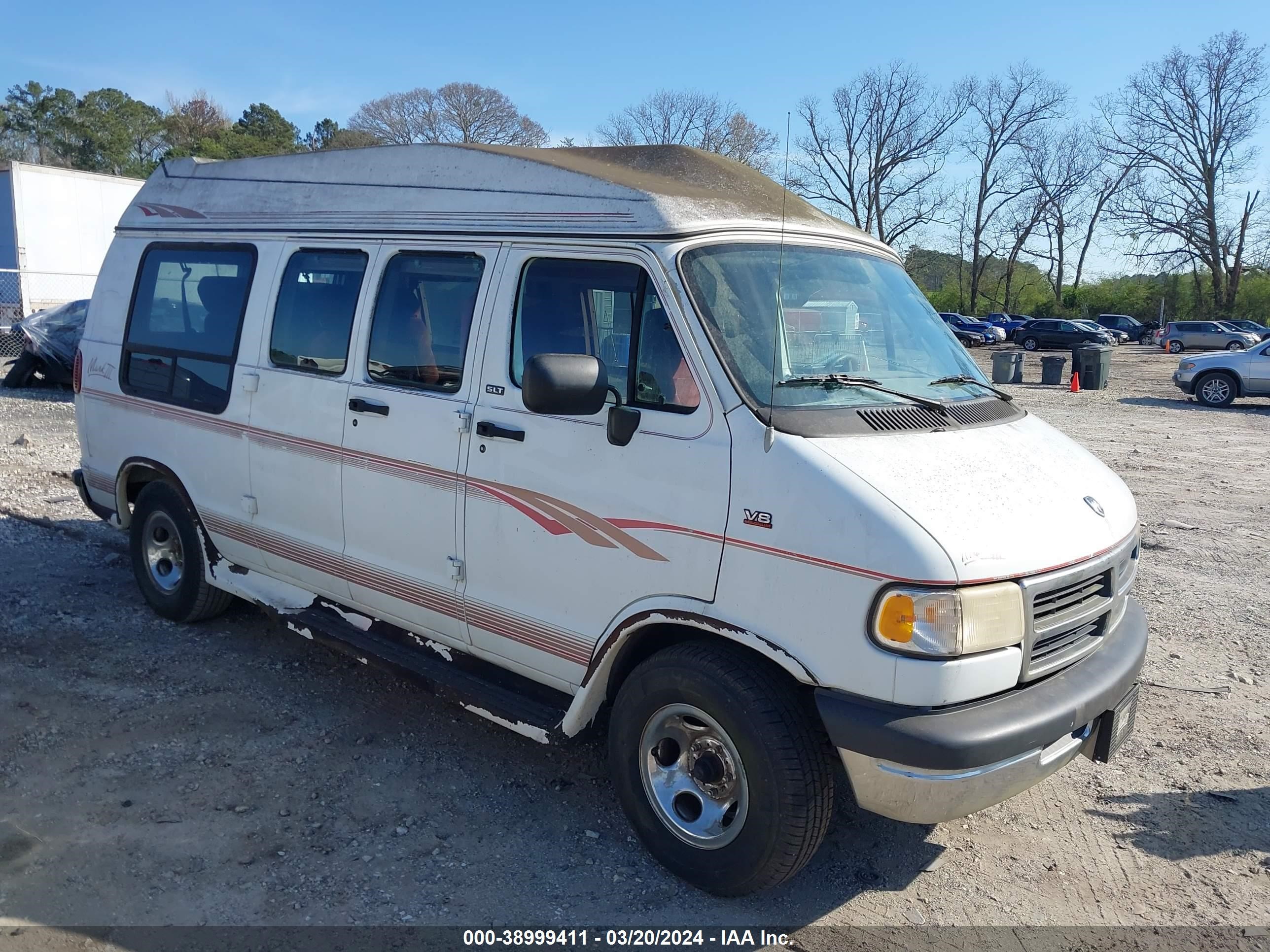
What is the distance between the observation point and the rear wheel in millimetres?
20516

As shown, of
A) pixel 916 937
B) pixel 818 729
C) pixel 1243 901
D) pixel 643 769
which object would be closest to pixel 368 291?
pixel 643 769

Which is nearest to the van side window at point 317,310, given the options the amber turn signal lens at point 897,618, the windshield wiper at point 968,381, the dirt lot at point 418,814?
the dirt lot at point 418,814

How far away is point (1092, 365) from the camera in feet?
79.3

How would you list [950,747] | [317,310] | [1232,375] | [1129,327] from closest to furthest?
[950,747] < [317,310] < [1232,375] < [1129,327]

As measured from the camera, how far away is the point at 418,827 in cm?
398

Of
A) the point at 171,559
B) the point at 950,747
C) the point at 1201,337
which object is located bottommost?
the point at 171,559

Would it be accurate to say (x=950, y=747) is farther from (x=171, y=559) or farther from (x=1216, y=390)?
Answer: (x=1216, y=390)

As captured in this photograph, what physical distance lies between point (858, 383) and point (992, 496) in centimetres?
68

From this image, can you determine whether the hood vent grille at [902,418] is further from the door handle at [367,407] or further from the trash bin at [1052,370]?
the trash bin at [1052,370]

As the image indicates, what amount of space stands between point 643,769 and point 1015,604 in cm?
144

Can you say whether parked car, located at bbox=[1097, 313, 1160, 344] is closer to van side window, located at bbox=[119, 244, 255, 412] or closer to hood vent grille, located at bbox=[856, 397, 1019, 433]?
hood vent grille, located at bbox=[856, 397, 1019, 433]

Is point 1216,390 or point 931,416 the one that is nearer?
point 931,416

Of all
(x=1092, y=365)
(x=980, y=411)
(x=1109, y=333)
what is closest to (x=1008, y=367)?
(x=1092, y=365)

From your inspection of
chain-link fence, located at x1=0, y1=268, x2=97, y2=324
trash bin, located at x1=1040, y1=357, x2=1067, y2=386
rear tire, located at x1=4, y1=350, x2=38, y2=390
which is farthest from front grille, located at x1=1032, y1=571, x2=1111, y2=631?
trash bin, located at x1=1040, y1=357, x2=1067, y2=386
